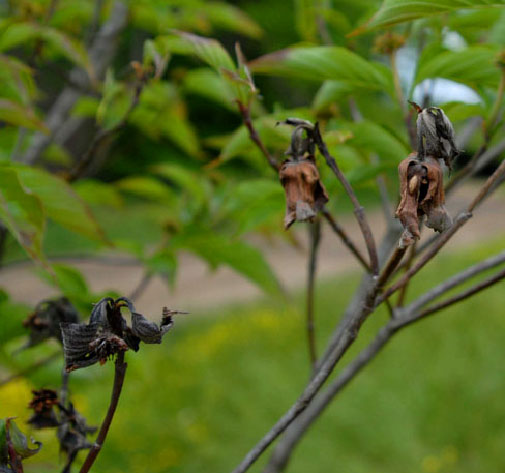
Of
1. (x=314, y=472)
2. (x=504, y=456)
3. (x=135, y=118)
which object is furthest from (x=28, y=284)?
(x=135, y=118)

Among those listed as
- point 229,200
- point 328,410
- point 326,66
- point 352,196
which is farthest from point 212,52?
point 328,410

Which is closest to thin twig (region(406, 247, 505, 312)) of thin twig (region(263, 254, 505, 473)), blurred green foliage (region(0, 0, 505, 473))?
thin twig (region(263, 254, 505, 473))

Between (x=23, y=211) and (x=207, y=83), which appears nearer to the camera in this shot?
(x=23, y=211)

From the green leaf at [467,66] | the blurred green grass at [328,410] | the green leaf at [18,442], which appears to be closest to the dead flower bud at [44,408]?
the green leaf at [18,442]

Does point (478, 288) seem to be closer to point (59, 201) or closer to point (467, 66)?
point (467, 66)

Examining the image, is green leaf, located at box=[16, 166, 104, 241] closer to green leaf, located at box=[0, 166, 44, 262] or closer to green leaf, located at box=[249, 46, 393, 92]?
green leaf, located at box=[0, 166, 44, 262]
